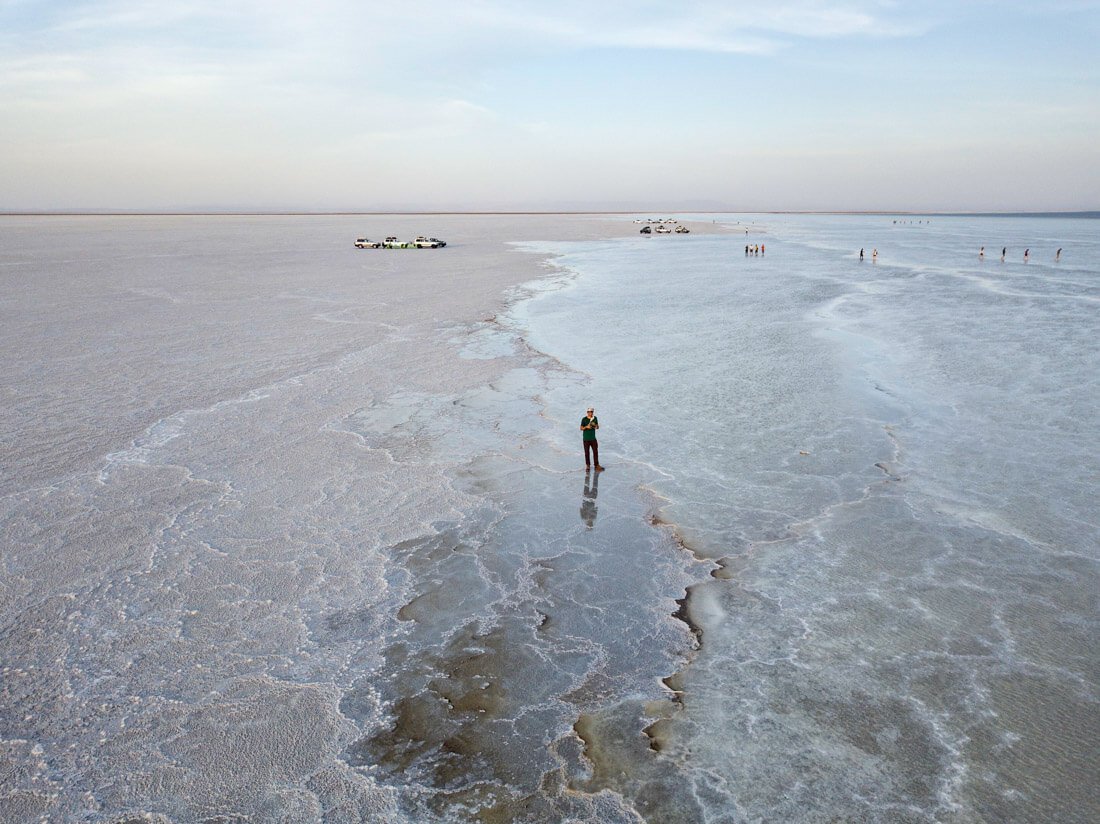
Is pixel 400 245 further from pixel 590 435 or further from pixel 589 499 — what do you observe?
pixel 589 499

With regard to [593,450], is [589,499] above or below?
Result: below

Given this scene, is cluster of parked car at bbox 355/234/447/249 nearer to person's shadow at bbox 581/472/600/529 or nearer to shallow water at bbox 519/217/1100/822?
shallow water at bbox 519/217/1100/822

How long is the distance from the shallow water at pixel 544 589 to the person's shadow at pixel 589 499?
0.15 meters

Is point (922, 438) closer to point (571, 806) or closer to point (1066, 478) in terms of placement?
point (1066, 478)

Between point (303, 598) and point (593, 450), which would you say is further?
point (593, 450)

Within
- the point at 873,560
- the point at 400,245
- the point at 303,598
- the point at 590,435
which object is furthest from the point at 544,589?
the point at 400,245

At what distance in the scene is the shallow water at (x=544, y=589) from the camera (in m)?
7.32

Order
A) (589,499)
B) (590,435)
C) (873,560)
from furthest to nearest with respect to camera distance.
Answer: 1. (590,435)
2. (589,499)
3. (873,560)

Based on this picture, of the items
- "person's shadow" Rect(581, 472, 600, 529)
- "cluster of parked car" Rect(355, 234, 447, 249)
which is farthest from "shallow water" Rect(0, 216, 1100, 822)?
"cluster of parked car" Rect(355, 234, 447, 249)

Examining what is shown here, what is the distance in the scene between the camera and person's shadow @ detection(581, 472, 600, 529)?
13176 mm

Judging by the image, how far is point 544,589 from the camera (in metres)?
10.8

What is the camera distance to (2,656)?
9.02 metres

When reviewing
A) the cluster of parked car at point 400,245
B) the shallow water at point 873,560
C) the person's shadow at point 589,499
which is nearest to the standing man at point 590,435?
the person's shadow at point 589,499

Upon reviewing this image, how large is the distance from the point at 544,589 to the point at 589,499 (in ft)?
11.1
